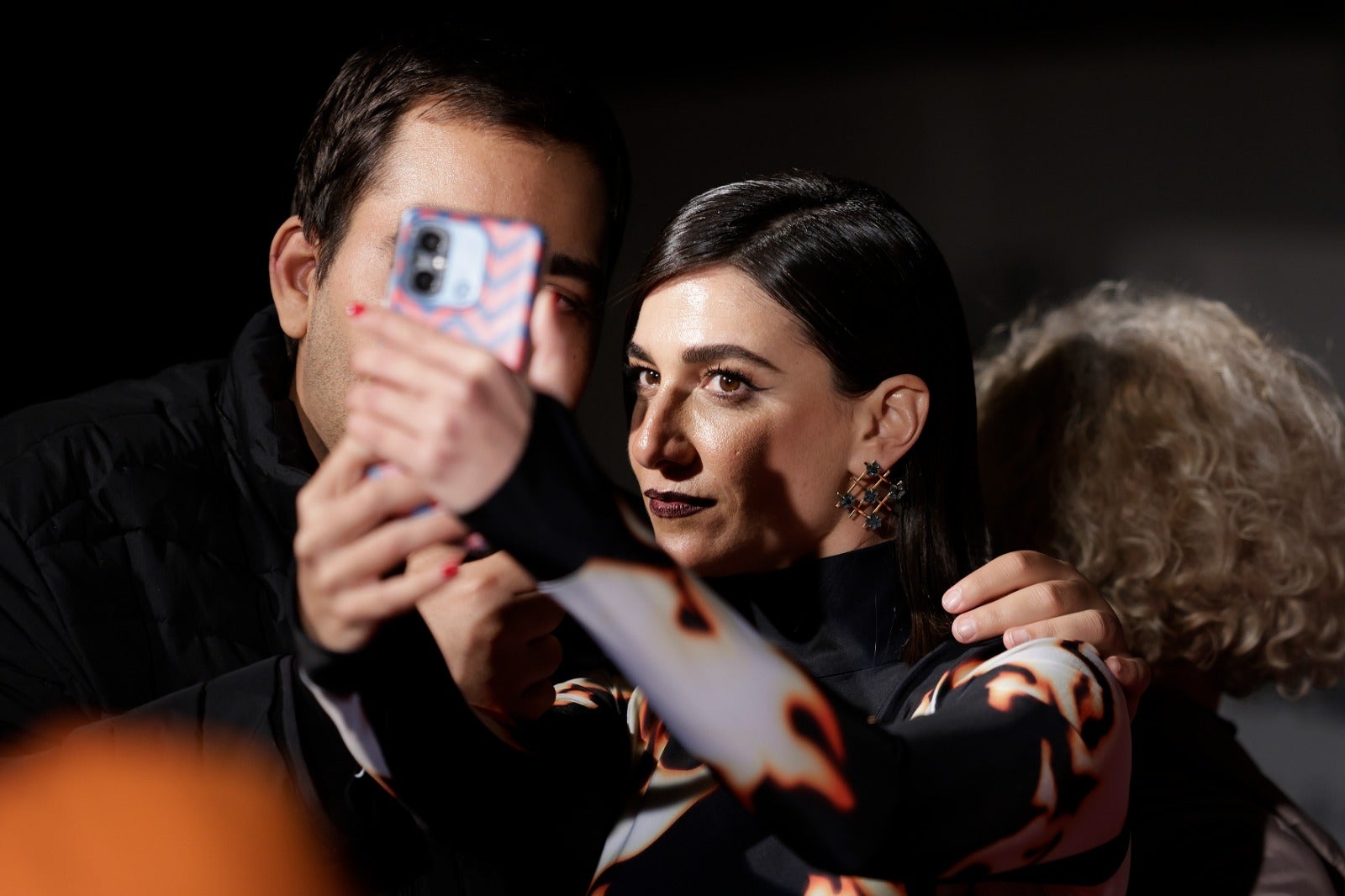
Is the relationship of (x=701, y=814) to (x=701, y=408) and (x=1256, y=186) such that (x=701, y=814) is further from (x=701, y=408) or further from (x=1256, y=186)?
(x=1256, y=186)

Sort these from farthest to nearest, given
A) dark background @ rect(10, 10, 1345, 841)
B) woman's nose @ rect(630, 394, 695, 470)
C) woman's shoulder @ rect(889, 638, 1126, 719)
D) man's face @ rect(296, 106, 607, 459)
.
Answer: dark background @ rect(10, 10, 1345, 841)
man's face @ rect(296, 106, 607, 459)
woman's nose @ rect(630, 394, 695, 470)
woman's shoulder @ rect(889, 638, 1126, 719)

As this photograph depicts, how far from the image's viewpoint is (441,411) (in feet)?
2.77

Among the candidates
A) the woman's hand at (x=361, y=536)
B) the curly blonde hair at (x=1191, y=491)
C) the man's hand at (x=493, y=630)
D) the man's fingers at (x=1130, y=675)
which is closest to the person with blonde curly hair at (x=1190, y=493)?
the curly blonde hair at (x=1191, y=491)

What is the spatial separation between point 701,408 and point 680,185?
5.95ft

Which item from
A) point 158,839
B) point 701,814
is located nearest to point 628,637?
point 701,814

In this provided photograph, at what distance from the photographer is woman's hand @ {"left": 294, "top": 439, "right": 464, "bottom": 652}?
89 cm

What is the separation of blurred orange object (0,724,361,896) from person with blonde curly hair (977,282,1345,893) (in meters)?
1.34

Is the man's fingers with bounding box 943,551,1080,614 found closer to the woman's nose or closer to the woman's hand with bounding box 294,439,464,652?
the woman's nose

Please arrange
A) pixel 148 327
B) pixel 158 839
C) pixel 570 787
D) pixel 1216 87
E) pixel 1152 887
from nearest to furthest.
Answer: pixel 158 839
pixel 570 787
pixel 1152 887
pixel 148 327
pixel 1216 87

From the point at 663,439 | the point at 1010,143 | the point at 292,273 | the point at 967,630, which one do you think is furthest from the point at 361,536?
the point at 1010,143

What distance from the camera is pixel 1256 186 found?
2.82 meters

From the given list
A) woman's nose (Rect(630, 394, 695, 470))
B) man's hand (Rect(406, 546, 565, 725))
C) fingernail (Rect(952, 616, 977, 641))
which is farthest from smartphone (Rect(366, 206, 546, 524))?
fingernail (Rect(952, 616, 977, 641))

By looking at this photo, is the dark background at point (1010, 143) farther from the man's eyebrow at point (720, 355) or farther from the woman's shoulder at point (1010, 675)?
the woman's shoulder at point (1010, 675)

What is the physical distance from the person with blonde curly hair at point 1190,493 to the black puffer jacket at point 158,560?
120 centimetres
